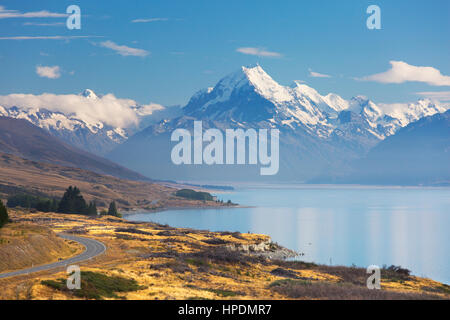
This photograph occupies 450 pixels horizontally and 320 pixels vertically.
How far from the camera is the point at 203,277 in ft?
152

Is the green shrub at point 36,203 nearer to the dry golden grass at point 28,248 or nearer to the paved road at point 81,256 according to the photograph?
the paved road at point 81,256

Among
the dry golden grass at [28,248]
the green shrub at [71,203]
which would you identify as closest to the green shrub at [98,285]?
the dry golden grass at [28,248]

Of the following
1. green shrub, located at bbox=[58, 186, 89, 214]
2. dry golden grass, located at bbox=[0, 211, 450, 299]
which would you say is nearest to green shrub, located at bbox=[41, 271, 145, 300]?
dry golden grass, located at bbox=[0, 211, 450, 299]

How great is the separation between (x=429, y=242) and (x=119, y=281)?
115 meters

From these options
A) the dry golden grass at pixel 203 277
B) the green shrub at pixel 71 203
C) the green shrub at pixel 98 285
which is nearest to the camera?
the green shrub at pixel 98 285

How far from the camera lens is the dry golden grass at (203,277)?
118 feet

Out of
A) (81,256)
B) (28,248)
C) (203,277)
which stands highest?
(28,248)

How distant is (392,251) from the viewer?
121500 millimetres

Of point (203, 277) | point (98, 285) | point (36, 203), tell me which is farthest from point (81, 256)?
point (36, 203)

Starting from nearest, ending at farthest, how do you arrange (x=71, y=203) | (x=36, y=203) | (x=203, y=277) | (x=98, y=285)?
(x=98, y=285), (x=203, y=277), (x=71, y=203), (x=36, y=203)

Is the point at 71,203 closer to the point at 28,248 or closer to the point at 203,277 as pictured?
the point at 28,248

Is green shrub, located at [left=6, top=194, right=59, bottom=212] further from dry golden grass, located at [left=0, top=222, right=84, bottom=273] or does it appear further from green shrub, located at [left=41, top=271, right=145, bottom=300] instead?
green shrub, located at [left=41, top=271, right=145, bottom=300]
